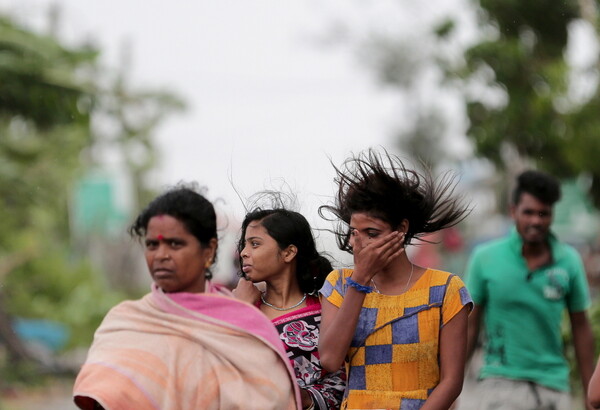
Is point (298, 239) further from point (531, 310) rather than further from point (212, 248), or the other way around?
point (531, 310)

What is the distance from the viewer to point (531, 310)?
604cm

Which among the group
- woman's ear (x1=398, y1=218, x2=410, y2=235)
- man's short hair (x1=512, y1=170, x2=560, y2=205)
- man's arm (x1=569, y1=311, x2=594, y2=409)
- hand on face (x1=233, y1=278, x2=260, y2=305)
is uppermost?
man's short hair (x1=512, y1=170, x2=560, y2=205)

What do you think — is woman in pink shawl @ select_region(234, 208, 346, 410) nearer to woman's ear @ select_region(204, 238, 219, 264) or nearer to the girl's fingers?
woman's ear @ select_region(204, 238, 219, 264)

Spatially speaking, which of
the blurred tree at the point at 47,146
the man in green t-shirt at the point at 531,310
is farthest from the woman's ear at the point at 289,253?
the blurred tree at the point at 47,146

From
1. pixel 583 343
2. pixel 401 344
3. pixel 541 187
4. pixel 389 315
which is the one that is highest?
pixel 541 187

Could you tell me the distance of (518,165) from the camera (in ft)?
51.1

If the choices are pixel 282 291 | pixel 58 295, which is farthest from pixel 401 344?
pixel 58 295

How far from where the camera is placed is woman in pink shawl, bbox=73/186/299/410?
3.88 m

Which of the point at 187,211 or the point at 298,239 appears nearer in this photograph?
the point at 187,211

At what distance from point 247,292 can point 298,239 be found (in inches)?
13.0

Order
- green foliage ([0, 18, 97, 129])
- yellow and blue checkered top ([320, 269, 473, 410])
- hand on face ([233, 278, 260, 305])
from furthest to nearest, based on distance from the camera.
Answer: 1. green foliage ([0, 18, 97, 129])
2. hand on face ([233, 278, 260, 305])
3. yellow and blue checkered top ([320, 269, 473, 410])

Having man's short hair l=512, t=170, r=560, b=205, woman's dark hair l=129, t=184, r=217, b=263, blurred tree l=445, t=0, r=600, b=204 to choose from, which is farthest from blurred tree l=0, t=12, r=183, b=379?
woman's dark hair l=129, t=184, r=217, b=263

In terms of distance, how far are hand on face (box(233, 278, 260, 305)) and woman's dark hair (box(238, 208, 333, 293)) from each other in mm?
178

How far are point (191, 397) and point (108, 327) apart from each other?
45 centimetres
